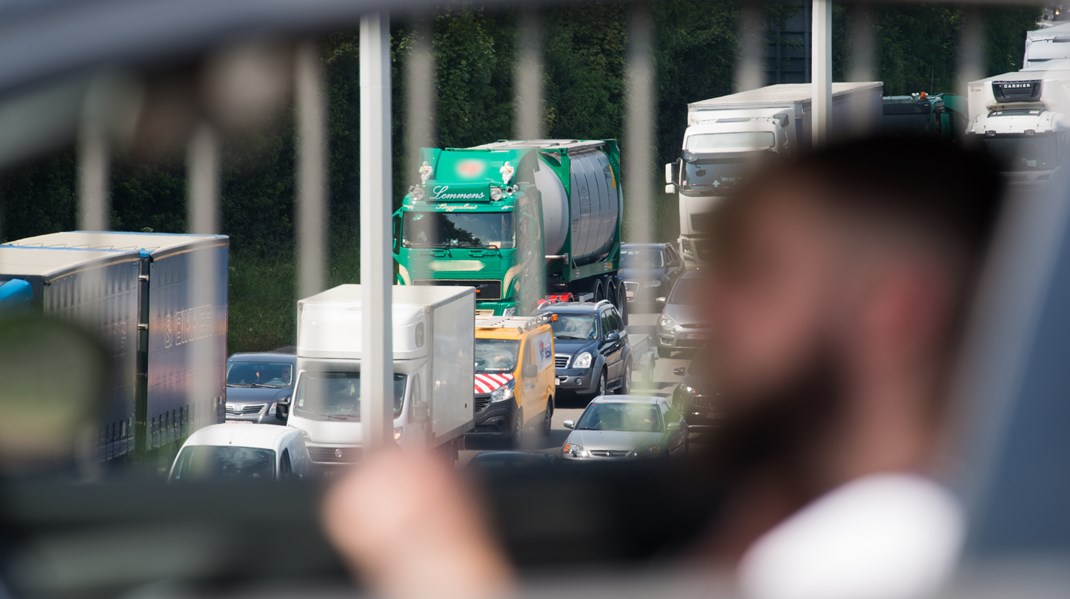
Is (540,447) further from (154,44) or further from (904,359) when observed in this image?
(154,44)

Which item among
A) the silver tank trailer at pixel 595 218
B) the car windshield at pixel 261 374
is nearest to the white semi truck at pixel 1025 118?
the silver tank trailer at pixel 595 218

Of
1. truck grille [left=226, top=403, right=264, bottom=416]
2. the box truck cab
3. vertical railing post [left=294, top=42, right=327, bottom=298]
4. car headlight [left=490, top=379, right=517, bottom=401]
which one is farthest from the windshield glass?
truck grille [left=226, top=403, right=264, bottom=416]

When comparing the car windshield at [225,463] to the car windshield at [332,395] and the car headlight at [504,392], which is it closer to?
the car windshield at [332,395]

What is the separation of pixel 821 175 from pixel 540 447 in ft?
1.99

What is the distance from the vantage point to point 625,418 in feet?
5.77

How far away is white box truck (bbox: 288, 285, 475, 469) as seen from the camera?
122 cm

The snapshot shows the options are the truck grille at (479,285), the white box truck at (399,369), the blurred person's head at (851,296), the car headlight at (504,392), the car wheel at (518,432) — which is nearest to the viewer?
the blurred person's head at (851,296)

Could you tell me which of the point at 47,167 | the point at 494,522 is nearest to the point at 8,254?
the point at 47,167

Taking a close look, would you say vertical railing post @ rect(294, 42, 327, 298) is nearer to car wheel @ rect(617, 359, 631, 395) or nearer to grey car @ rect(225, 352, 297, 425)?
grey car @ rect(225, 352, 297, 425)

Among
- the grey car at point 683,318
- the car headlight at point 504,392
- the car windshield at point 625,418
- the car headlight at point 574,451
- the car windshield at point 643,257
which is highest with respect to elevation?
the car windshield at point 643,257

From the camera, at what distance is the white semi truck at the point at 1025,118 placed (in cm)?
110

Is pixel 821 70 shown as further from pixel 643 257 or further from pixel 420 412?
pixel 420 412

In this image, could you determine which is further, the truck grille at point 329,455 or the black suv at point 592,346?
the black suv at point 592,346

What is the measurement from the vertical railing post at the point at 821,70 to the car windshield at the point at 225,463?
0.63 meters
